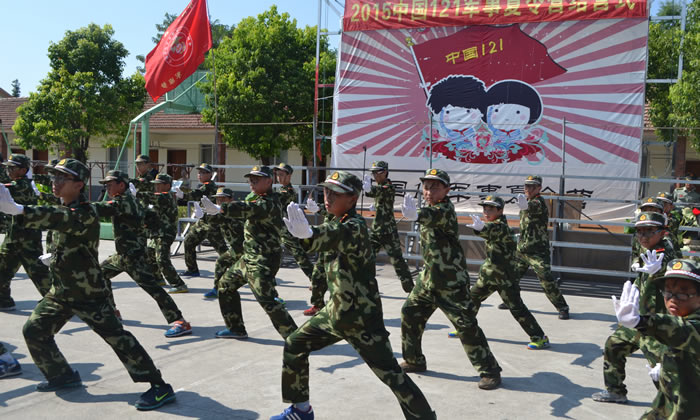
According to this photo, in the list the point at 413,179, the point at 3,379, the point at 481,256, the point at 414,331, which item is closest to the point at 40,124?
the point at 413,179

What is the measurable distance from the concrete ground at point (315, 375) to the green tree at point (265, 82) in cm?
1405

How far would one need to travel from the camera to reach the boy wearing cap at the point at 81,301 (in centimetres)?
472

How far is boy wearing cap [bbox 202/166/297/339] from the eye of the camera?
20.2 feet

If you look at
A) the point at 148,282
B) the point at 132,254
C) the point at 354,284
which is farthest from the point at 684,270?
the point at 132,254

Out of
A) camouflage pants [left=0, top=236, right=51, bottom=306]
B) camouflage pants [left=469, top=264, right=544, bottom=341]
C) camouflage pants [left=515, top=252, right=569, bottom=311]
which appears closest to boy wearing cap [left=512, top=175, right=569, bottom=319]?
camouflage pants [left=515, top=252, right=569, bottom=311]

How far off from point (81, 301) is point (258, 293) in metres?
1.85

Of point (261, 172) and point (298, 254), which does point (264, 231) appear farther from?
point (298, 254)

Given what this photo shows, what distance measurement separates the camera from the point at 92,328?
4.82m

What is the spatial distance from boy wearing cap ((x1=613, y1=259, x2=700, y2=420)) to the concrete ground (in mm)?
1675

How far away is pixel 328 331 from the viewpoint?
422cm

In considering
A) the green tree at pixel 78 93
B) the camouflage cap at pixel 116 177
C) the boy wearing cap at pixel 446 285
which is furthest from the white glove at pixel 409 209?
the green tree at pixel 78 93

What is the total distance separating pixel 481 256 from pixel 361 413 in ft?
27.2

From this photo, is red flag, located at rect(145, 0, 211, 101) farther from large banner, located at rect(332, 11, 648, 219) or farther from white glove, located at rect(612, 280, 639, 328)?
white glove, located at rect(612, 280, 639, 328)

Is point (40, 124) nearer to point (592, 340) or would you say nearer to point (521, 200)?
point (521, 200)
